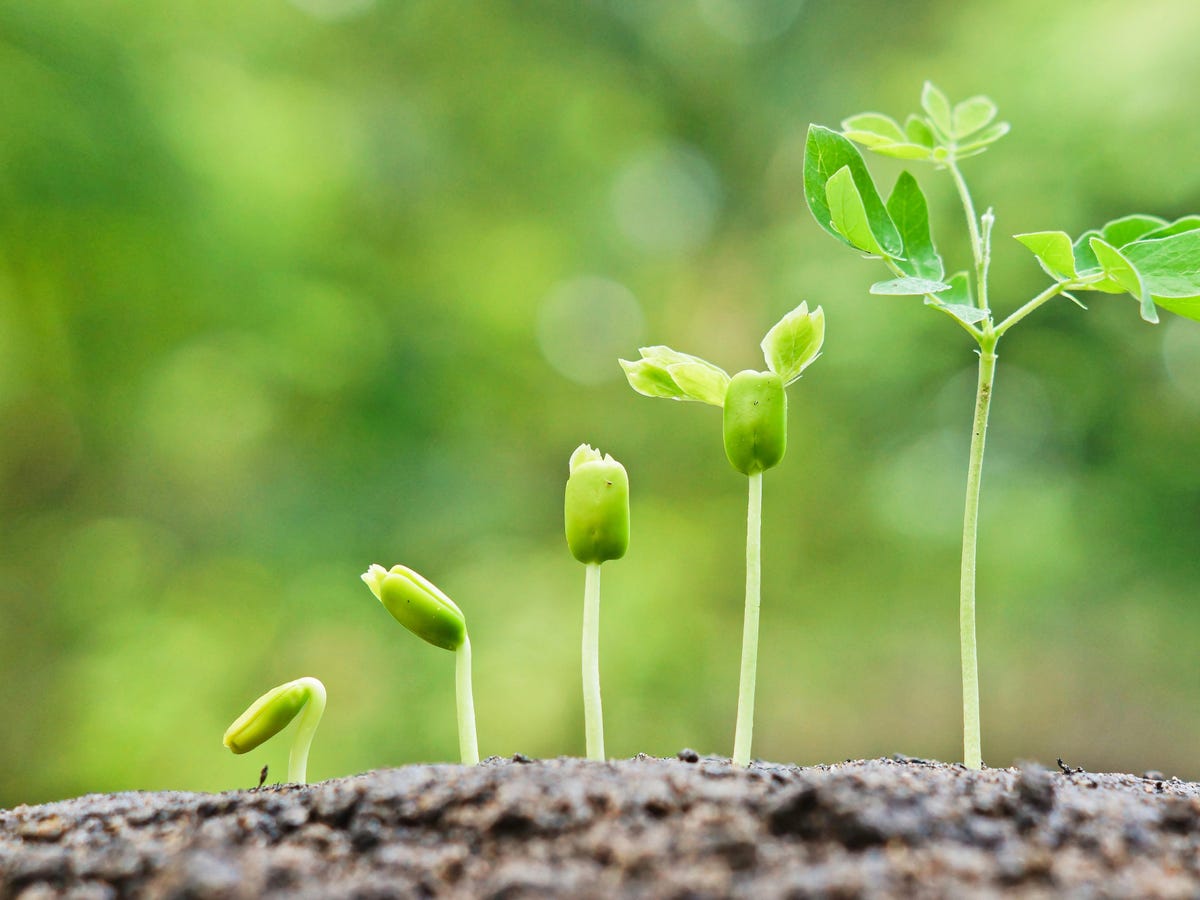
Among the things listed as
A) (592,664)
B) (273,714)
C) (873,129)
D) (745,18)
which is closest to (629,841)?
(592,664)

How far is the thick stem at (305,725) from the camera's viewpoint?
675 mm

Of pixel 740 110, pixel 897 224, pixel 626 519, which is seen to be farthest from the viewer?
pixel 740 110

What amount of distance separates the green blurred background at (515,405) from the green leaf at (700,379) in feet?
8.34

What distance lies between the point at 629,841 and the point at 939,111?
65 cm

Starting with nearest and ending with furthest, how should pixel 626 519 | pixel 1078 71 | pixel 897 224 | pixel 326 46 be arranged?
1. pixel 626 519
2. pixel 897 224
3. pixel 1078 71
4. pixel 326 46

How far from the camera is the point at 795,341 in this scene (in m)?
0.66

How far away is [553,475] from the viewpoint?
12.2ft

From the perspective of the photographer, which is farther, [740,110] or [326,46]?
[740,110]

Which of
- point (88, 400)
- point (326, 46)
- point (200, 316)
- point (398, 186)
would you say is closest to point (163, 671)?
point (88, 400)

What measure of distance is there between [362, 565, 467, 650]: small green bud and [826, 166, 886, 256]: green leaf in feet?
1.23

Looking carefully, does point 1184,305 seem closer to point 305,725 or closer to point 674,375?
point 674,375

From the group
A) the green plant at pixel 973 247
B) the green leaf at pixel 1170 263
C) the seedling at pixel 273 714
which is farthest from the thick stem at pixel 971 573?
the seedling at pixel 273 714

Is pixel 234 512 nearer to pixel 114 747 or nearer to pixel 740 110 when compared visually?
pixel 114 747

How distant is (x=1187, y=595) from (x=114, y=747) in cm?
364
